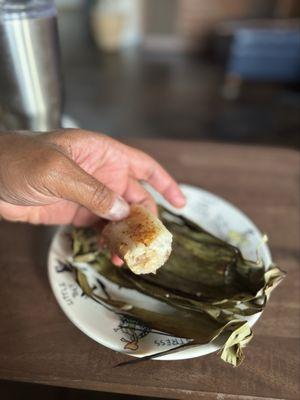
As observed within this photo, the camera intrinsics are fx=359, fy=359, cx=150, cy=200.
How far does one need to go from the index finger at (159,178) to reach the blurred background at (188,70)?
125 centimetres

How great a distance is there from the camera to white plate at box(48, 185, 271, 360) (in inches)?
18.7

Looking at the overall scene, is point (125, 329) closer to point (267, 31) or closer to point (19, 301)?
point (19, 301)

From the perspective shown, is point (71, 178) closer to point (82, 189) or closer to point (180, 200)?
point (82, 189)

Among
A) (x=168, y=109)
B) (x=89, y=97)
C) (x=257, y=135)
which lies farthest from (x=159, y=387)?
(x=89, y=97)

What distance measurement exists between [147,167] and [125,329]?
30 centimetres

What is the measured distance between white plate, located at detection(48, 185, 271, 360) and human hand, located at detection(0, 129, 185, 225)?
49 mm

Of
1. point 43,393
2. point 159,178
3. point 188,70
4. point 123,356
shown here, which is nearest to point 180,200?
point 159,178

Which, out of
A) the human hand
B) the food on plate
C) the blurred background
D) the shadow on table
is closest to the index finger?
the human hand

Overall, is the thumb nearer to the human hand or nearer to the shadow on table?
the human hand

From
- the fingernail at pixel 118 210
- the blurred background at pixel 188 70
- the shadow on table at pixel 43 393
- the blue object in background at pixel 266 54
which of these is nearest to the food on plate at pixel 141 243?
the fingernail at pixel 118 210

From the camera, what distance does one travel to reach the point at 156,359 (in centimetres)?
47

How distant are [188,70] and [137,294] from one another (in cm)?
218

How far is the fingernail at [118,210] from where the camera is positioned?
1.78 feet

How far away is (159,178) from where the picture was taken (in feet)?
2.19
